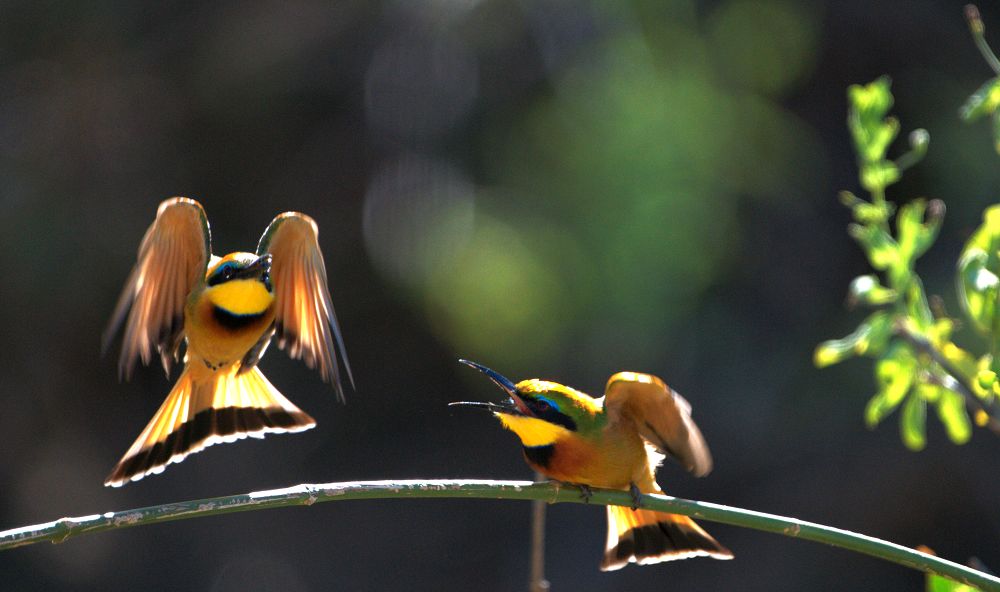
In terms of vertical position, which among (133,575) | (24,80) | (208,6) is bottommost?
(133,575)

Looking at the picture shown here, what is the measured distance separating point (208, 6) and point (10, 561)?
2462mm

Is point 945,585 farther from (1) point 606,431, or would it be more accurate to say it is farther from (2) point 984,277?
(1) point 606,431

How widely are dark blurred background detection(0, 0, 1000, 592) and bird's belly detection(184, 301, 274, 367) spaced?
2.22 metres

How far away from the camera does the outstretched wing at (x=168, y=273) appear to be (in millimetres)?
1932

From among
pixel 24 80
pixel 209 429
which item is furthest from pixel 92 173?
pixel 209 429

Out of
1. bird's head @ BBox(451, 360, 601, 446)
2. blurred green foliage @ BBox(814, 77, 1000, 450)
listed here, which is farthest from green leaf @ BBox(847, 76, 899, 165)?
bird's head @ BBox(451, 360, 601, 446)

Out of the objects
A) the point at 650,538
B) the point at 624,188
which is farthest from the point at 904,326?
the point at 624,188

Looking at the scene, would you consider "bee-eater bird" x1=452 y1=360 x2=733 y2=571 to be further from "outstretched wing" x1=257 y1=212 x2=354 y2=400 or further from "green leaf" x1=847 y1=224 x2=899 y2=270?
"green leaf" x1=847 y1=224 x2=899 y2=270

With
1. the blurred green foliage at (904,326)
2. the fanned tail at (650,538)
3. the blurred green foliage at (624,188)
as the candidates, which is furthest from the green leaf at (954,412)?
the blurred green foliage at (624,188)

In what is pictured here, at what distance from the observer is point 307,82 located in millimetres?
4508

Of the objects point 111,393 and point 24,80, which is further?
point 111,393

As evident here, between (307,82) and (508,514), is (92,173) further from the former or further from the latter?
(508,514)

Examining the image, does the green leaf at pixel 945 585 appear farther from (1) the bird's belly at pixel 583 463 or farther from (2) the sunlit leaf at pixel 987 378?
(1) the bird's belly at pixel 583 463

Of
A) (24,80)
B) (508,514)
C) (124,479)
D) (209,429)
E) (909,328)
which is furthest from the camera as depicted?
(508,514)
